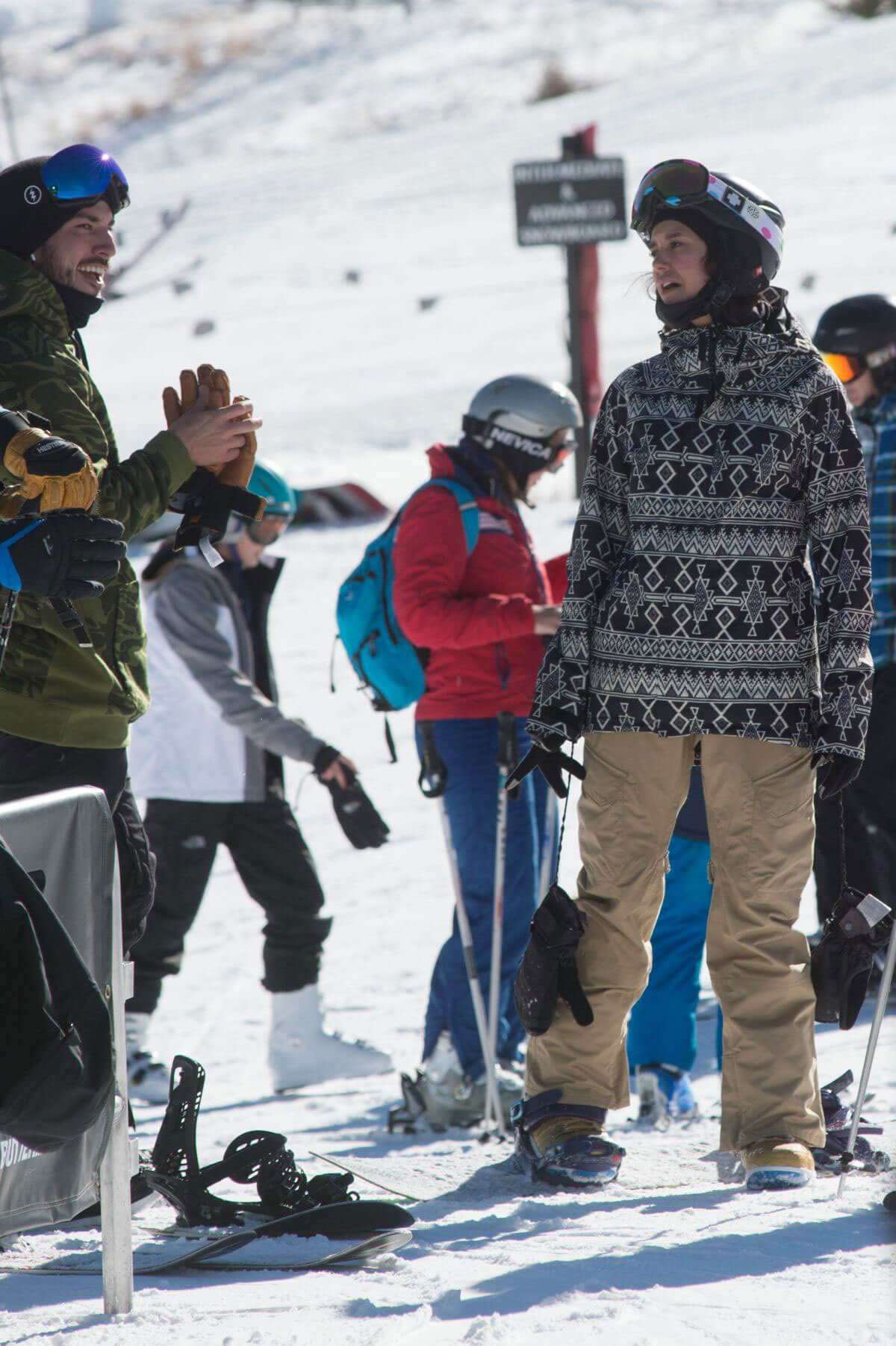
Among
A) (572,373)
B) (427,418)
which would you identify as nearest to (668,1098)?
(572,373)

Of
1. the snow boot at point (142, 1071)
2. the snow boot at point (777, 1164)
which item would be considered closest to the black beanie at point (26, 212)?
the snow boot at point (777, 1164)

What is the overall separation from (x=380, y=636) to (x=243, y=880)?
41.1 inches

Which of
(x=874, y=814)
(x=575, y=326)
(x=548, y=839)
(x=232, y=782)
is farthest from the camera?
(x=575, y=326)

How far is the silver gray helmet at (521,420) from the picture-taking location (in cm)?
455

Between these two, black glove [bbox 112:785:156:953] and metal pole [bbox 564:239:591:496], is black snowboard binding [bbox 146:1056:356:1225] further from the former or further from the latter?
metal pole [bbox 564:239:591:496]

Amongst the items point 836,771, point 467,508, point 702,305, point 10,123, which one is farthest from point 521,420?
point 10,123

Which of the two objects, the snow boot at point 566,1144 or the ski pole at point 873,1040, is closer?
the ski pole at point 873,1040

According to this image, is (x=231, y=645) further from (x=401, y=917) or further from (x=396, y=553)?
(x=401, y=917)

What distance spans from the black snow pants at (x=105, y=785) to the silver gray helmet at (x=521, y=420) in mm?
1739

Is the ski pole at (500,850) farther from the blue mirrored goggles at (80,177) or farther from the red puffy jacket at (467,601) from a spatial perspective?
the blue mirrored goggles at (80,177)

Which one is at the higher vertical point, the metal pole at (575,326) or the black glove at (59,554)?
the metal pole at (575,326)

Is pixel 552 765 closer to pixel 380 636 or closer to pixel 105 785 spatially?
pixel 105 785

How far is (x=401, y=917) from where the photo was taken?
6543 mm

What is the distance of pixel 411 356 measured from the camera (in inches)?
792
